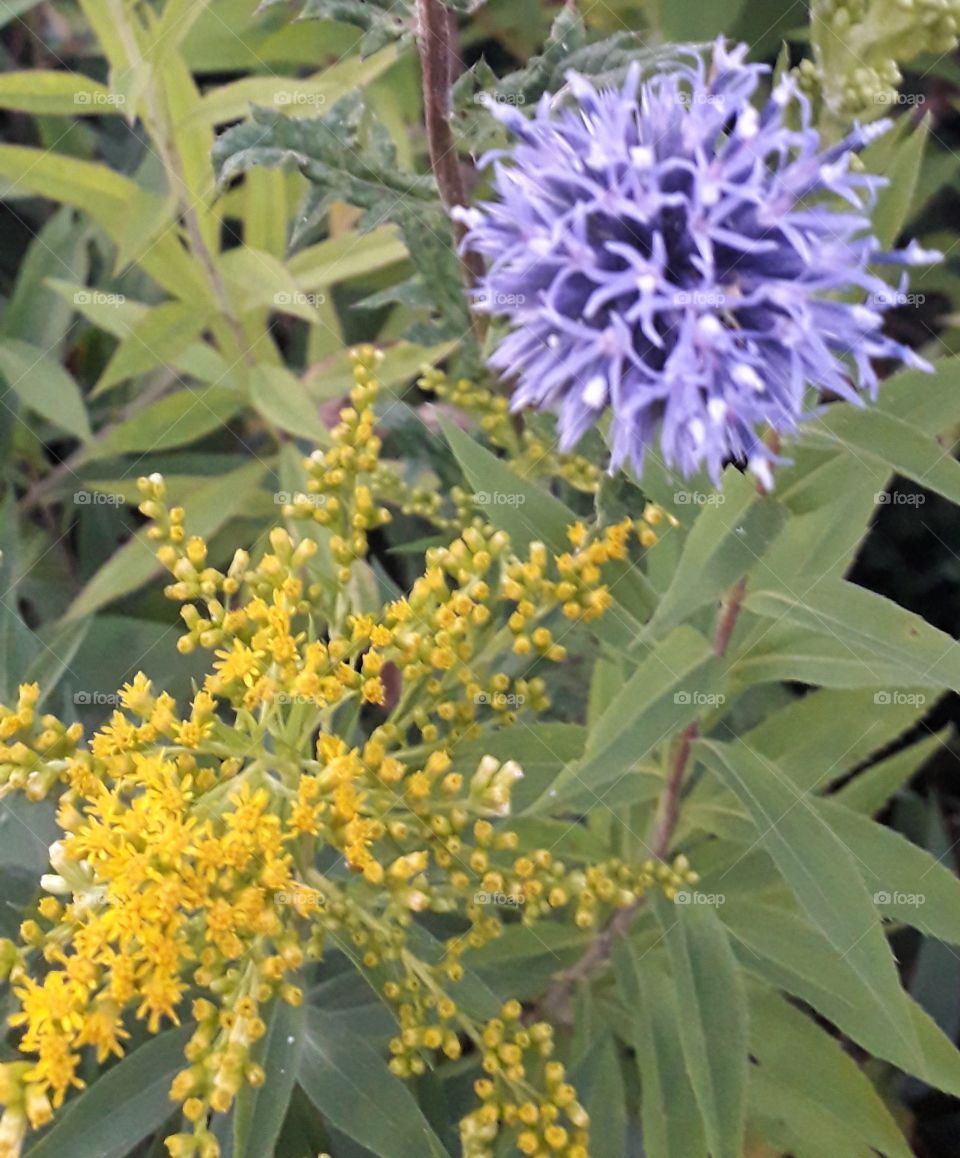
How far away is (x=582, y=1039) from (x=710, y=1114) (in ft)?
0.99

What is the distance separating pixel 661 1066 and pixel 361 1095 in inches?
13.4

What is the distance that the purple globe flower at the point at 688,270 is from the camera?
0.77 meters

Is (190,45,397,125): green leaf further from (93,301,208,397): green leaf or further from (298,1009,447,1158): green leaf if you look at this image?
(298,1009,447,1158): green leaf

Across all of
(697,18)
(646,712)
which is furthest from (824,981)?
(697,18)

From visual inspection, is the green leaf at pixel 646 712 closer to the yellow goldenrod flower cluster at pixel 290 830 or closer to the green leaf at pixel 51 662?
the yellow goldenrod flower cluster at pixel 290 830

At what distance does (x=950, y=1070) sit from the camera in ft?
3.81

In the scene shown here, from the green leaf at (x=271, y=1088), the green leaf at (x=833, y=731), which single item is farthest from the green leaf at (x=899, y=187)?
the green leaf at (x=271, y=1088)

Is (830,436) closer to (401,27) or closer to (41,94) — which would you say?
(401,27)

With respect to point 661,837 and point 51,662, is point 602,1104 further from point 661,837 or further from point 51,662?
point 51,662

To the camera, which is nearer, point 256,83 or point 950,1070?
point 950,1070

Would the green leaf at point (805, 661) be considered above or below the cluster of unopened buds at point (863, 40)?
below

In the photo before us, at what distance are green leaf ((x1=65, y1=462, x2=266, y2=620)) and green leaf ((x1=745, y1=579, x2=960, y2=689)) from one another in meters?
1.00

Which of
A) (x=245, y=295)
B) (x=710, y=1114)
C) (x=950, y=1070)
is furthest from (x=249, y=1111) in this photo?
(x=245, y=295)

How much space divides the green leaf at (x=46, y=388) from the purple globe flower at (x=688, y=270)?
3.60ft
